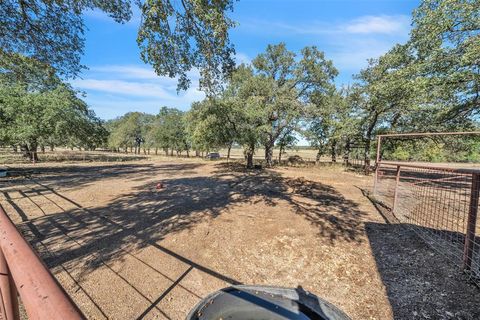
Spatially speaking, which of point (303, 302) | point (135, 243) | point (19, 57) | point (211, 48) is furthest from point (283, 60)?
point (303, 302)

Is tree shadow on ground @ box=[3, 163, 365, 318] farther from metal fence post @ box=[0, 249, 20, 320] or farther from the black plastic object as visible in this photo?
metal fence post @ box=[0, 249, 20, 320]

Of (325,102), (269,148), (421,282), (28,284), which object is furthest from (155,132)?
(28,284)

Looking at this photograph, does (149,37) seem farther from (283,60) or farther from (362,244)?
(283,60)

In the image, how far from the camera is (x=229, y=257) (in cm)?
402

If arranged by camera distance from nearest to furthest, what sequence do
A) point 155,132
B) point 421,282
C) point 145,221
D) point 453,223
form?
point 421,282, point 145,221, point 453,223, point 155,132

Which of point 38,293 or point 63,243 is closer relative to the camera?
point 38,293

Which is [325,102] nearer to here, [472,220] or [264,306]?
[472,220]

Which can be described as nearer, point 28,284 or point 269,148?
point 28,284

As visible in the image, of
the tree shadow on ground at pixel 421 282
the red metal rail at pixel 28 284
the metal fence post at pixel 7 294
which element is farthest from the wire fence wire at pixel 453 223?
the metal fence post at pixel 7 294

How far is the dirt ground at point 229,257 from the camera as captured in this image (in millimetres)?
2891

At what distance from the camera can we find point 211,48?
527 centimetres

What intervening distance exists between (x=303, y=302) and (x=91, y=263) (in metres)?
3.43

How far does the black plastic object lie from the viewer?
5.91 ft

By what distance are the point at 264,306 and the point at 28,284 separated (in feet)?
5.86
